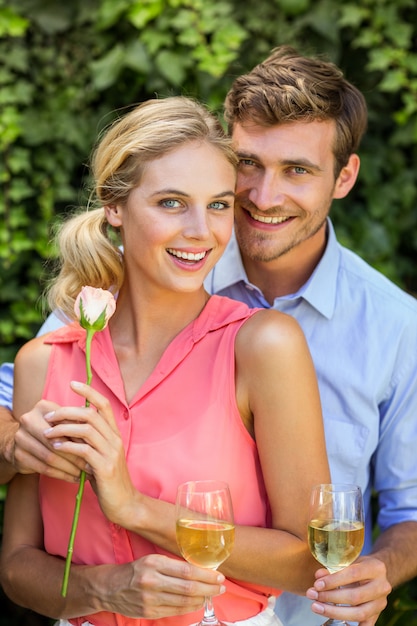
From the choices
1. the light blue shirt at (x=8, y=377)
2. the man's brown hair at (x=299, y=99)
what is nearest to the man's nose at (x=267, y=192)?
the man's brown hair at (x=299, y=99)

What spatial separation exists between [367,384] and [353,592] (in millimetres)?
793

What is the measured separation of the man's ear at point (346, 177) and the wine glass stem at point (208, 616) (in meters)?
1.50

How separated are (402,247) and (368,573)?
2.46m

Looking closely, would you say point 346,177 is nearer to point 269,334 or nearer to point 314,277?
point 314,277

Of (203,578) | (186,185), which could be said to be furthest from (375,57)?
(203,578)

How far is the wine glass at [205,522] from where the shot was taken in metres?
1.92

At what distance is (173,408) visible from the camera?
2348 millimetres

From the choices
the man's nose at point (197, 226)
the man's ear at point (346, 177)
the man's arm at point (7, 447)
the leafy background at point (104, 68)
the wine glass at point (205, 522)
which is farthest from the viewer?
the leafy background at point (104, 68)

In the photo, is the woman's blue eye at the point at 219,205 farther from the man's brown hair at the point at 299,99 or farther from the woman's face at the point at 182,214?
the man's brown hair at the point at 299,99

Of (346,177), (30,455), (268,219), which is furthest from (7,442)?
(346,177)

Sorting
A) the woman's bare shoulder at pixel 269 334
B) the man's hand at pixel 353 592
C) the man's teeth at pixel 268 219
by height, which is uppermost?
the man's teeth at pixel 268 219

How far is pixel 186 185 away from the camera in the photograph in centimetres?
229

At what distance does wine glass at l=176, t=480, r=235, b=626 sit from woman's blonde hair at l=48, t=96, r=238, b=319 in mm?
783

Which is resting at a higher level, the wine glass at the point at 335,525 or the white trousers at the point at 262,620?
the wine glass at the point at 335,525
